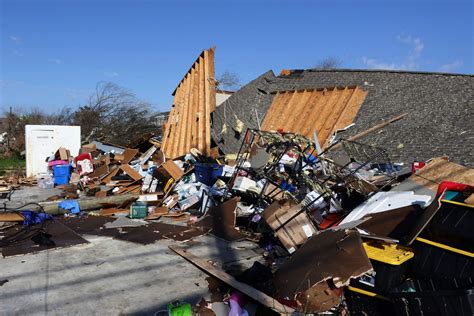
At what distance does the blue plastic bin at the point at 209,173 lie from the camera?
8586 millimetres

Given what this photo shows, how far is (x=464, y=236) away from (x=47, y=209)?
721cm

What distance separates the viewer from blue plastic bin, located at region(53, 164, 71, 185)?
39.5ft

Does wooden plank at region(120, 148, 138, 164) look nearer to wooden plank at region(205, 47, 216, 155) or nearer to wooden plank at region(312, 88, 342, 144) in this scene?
wooden plank at region(205, 47, 216, 155)

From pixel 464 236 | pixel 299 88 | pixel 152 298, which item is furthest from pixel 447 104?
pixel 152 298

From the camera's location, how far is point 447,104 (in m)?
10.4

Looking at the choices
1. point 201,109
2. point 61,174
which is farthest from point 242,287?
point 61,174

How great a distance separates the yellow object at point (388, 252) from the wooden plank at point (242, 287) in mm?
974

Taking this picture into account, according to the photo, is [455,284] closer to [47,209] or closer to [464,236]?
[464,236]

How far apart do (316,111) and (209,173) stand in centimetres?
509

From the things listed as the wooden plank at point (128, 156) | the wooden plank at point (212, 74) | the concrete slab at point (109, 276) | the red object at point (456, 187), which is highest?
the wooden plank at point (212, 74)

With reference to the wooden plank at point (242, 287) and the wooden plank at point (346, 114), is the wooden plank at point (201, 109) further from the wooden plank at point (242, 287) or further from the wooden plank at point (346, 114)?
the wooden plank at point (242, 287)

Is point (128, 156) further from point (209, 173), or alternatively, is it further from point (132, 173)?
point (209, 173)

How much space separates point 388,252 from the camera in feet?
12.9

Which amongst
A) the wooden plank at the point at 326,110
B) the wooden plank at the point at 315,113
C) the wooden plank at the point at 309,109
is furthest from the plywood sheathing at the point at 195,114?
the wooden plank at the point at 326,110
